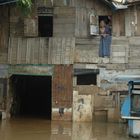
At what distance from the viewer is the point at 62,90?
63.2ft

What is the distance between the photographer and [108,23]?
19453mm

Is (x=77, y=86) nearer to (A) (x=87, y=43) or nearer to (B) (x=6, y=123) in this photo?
(A) (x=87, y=43)

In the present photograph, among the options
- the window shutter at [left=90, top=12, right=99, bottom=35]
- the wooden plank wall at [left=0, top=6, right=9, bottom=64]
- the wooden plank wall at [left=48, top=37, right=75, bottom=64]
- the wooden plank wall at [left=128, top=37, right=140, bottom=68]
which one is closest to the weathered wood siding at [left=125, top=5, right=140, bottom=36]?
the wooden plank wall at [left=128, top=37, right=140, bottom=68]

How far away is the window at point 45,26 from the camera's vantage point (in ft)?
65.7

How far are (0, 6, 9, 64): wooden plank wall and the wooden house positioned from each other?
0.14ft

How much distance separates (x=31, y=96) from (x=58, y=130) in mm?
8368

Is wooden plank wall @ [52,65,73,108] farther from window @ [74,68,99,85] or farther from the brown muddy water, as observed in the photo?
the brown muddy water

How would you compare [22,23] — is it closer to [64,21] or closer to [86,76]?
[64,21]

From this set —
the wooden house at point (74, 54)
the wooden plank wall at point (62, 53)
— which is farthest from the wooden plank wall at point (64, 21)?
the wooden plank wall at point (62, 53)

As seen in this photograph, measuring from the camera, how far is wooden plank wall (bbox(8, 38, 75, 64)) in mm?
19297

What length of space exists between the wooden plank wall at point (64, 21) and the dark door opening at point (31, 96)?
308 centimetres

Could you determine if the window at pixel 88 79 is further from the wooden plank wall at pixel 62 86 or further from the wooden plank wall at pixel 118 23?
the wooden plank wall at pixel 118 23

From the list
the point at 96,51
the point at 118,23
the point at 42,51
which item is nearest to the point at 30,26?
the point at 42,51

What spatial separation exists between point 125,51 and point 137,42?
65 centimetres
